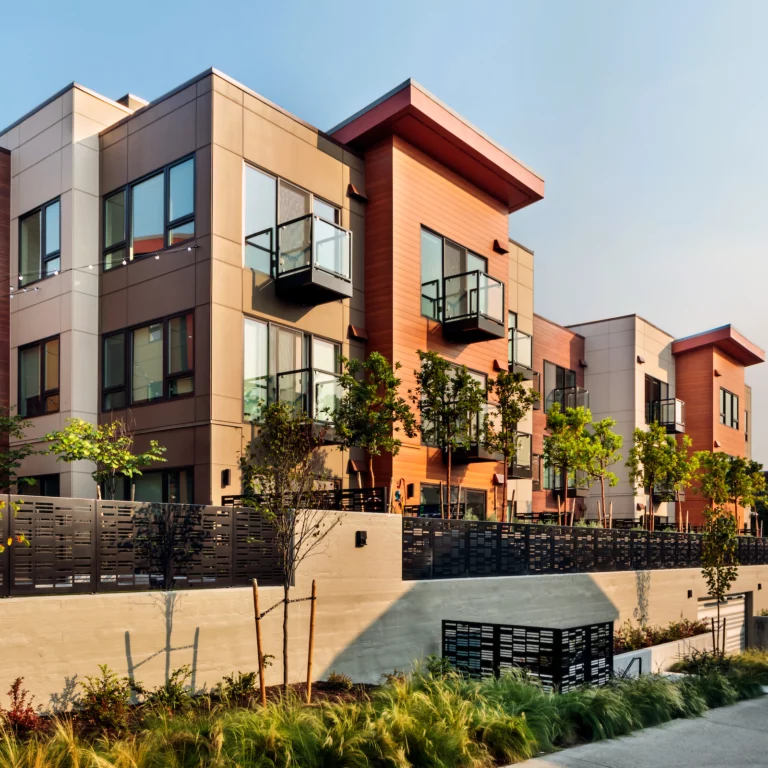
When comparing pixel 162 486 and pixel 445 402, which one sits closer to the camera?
pixel 162 486

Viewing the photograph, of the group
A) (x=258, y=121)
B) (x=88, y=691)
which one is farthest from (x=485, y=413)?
(x=88, y=691)

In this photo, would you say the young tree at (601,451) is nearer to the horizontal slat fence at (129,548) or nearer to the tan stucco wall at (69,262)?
the tan stucco wall at (69,262)

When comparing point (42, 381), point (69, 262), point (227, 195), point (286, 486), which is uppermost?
point (227, 195)

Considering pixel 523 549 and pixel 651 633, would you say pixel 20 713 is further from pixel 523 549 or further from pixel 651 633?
pixel 651 633

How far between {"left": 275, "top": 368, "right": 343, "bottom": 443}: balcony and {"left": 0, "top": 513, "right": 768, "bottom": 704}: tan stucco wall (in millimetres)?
4114

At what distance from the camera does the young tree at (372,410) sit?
17.6 m

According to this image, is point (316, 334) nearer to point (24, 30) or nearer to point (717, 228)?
point (24, 30)

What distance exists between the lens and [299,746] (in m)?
8.20

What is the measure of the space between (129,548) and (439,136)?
1346 cm

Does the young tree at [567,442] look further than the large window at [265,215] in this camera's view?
Yes

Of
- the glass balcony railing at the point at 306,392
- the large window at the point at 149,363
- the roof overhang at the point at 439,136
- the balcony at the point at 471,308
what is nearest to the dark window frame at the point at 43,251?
the large window at the point at 149,363

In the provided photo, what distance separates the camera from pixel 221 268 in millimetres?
16844

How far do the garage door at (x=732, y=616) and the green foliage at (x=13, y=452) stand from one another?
17773mm

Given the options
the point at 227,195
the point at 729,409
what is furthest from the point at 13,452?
the point at 729,409
